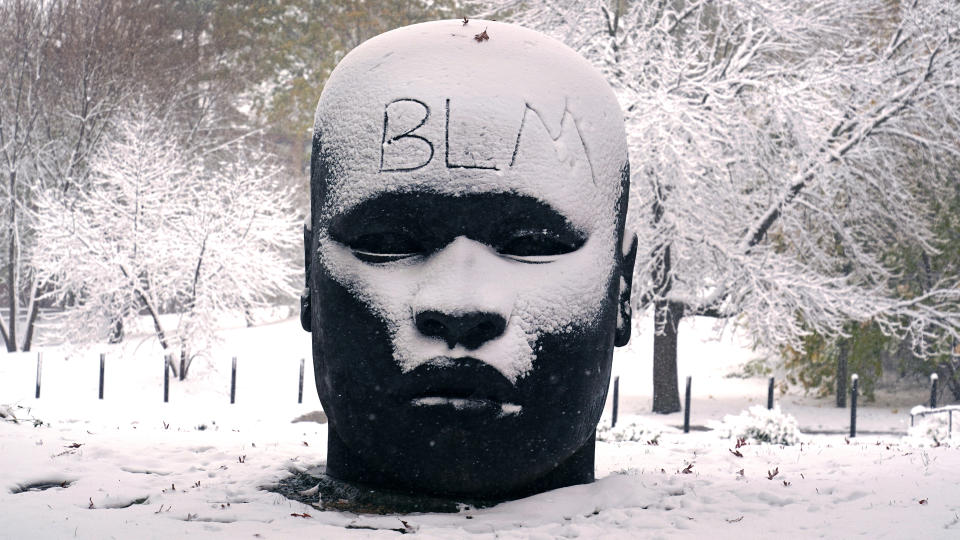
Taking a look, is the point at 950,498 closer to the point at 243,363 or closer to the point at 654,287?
the point at 654,287

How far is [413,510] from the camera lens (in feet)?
16.5

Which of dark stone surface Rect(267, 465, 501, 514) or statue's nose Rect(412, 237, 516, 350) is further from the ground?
statue's nose Rect(412, 237, 516, 350)

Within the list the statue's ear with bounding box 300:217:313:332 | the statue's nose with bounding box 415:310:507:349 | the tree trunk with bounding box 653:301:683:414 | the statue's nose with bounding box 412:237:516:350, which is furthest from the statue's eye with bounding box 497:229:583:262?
the tree trunk with bounding box 653:301:683:414

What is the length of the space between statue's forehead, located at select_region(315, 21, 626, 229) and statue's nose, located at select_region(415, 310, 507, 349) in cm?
66

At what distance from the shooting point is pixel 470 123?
4.88m

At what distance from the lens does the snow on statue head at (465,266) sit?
15.4 ft

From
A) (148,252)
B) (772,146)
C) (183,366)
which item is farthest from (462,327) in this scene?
(148,252)

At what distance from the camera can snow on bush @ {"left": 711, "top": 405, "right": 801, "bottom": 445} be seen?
8930 millimetres

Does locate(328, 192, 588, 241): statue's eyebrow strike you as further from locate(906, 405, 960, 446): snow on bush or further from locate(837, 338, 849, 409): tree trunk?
locate(837, 338, 849, 409): tree trunk

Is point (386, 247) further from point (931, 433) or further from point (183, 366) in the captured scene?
point (183, 366)

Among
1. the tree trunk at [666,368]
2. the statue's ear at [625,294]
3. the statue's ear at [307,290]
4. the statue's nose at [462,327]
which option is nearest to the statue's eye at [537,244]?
the statue's nose at [462,327]

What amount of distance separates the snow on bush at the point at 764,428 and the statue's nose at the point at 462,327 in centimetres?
493

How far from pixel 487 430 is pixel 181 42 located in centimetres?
2223

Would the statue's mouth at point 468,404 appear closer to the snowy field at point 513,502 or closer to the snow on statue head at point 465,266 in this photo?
the snow on statue head at point 465,266
